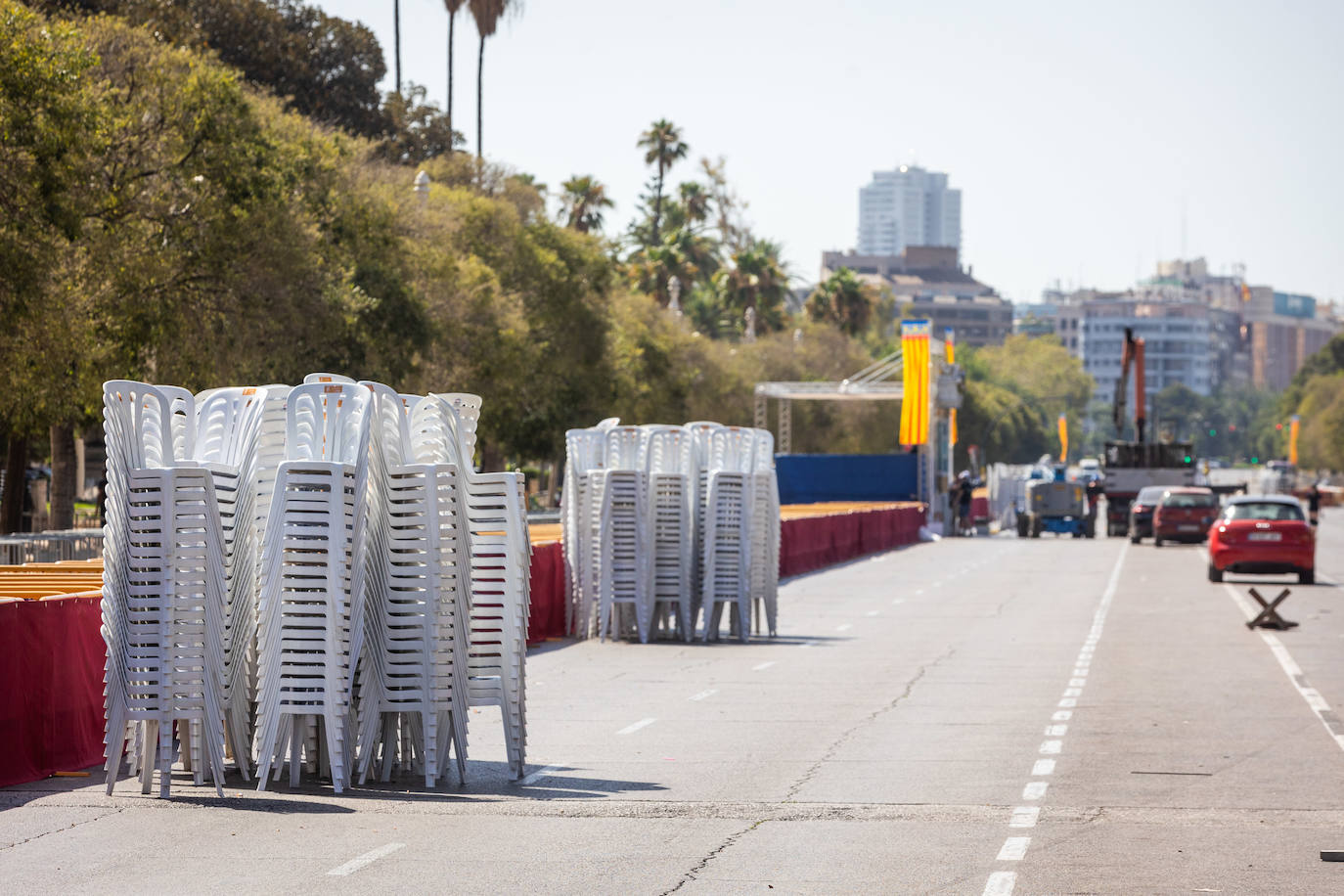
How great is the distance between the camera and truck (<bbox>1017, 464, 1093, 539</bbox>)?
63.2m

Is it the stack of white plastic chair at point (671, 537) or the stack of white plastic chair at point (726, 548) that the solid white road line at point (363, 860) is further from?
the stack of white plastic chair at point (726, 548)

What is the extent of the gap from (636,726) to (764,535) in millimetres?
9710

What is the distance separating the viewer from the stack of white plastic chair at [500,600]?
39.3 ft

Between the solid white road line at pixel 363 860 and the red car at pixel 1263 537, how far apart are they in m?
27.1

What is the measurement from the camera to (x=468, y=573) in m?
11.9

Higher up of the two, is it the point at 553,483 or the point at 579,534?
the point at 553,483

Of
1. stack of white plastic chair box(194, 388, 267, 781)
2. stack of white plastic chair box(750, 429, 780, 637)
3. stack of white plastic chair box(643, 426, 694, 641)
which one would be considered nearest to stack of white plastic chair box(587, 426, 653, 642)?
stack of white plastic chair box(643, 426, 694, 641)

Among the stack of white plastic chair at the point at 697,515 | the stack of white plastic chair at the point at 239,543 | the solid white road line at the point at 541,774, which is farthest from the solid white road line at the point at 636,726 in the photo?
the stack of white plastic chair at the point at 697,515

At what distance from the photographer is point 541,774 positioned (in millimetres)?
12172

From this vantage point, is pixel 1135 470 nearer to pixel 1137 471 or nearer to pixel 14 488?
pixel 1137 471

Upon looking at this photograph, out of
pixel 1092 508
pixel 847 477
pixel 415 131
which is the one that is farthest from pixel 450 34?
pixel 1092 508

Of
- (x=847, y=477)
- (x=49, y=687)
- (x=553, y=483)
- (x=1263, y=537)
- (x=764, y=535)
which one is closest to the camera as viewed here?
(x=49, y=687)

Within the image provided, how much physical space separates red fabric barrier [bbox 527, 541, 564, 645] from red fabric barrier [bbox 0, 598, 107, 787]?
33.4 feet

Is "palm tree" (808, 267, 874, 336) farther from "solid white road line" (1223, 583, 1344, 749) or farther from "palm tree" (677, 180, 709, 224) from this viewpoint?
"solid white road line" (1223, 583, 1344, 749)
